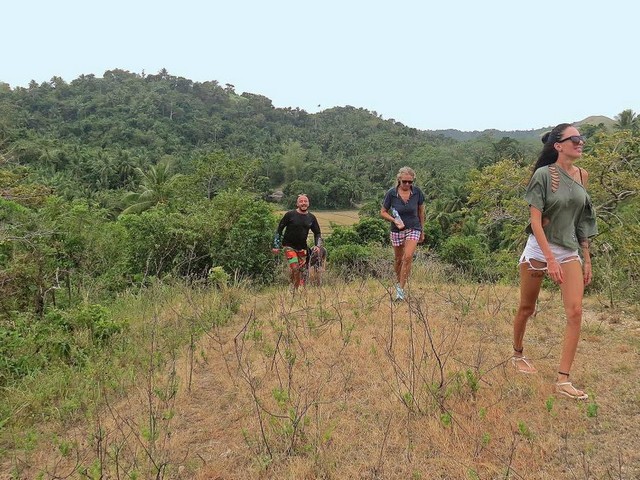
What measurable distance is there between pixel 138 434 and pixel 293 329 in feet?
6.00

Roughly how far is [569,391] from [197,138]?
79.6m

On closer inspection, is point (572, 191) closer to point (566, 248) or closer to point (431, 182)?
point (566, 248)

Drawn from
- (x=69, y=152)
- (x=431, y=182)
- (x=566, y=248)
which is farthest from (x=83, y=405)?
(x=69, y=152)

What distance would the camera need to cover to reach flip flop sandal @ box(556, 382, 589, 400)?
108 inches

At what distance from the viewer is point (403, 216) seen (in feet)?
16.2

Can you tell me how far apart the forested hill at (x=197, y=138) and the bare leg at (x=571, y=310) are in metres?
35.4

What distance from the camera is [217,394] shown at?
3158mm

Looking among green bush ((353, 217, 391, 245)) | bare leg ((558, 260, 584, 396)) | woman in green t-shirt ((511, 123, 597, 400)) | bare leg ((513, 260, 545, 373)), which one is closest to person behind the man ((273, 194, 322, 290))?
bare leg ((513, 260, 545, 373))

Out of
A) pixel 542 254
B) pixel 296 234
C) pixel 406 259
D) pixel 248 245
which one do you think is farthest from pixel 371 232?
pixel 542 254

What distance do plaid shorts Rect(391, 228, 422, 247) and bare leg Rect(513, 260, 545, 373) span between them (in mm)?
1834

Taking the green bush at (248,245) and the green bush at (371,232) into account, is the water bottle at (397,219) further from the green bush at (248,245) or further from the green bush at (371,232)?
the green bush at (371,232)

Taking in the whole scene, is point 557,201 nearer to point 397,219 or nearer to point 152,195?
point 397,219

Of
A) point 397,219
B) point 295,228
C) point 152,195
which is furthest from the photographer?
point 152,195

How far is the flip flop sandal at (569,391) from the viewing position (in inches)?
108
